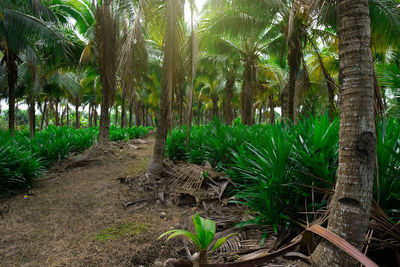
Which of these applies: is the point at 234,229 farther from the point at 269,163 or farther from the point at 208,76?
the point at 208,76

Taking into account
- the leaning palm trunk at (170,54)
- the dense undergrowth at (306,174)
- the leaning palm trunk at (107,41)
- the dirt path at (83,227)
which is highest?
the leaning palm trunk at (107,41)

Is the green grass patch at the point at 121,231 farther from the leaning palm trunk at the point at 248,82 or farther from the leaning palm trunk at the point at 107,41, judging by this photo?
the leaning palm trunk at the point at 248,82

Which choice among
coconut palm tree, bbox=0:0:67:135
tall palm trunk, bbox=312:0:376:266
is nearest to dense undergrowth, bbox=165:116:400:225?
tall palm trunk, bbox=312:0:376:266

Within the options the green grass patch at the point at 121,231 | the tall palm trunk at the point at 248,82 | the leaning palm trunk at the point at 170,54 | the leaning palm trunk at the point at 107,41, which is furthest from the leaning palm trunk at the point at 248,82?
the green grass patch at the point at 121,231

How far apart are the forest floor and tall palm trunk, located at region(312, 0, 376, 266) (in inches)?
56.2

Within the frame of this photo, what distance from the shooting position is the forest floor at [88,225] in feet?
6.65

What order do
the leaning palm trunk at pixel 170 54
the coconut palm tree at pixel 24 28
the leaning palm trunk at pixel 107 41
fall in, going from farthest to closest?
1. the leaning palm trunk at pixel 107 41
2. the coconut palm tree at pixel 24 28
3. the leaning palm trunk at pixel 170 54

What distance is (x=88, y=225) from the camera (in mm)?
2727

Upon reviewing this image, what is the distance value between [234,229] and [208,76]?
16.1 meters

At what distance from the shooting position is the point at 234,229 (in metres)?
2.20

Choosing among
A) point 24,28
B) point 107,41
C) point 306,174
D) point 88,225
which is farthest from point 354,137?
point 24,28

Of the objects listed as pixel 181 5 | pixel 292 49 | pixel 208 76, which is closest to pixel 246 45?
pixel 292 49

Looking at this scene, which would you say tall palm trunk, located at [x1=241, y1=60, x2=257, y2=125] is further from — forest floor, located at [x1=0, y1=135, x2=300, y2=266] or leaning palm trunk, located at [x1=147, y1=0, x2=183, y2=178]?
forest floor, located at [x1=0, y1=135, x2=300, y2=266]

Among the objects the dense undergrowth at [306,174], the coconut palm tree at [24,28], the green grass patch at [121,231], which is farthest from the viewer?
the coconut palm tree at [24,28]
